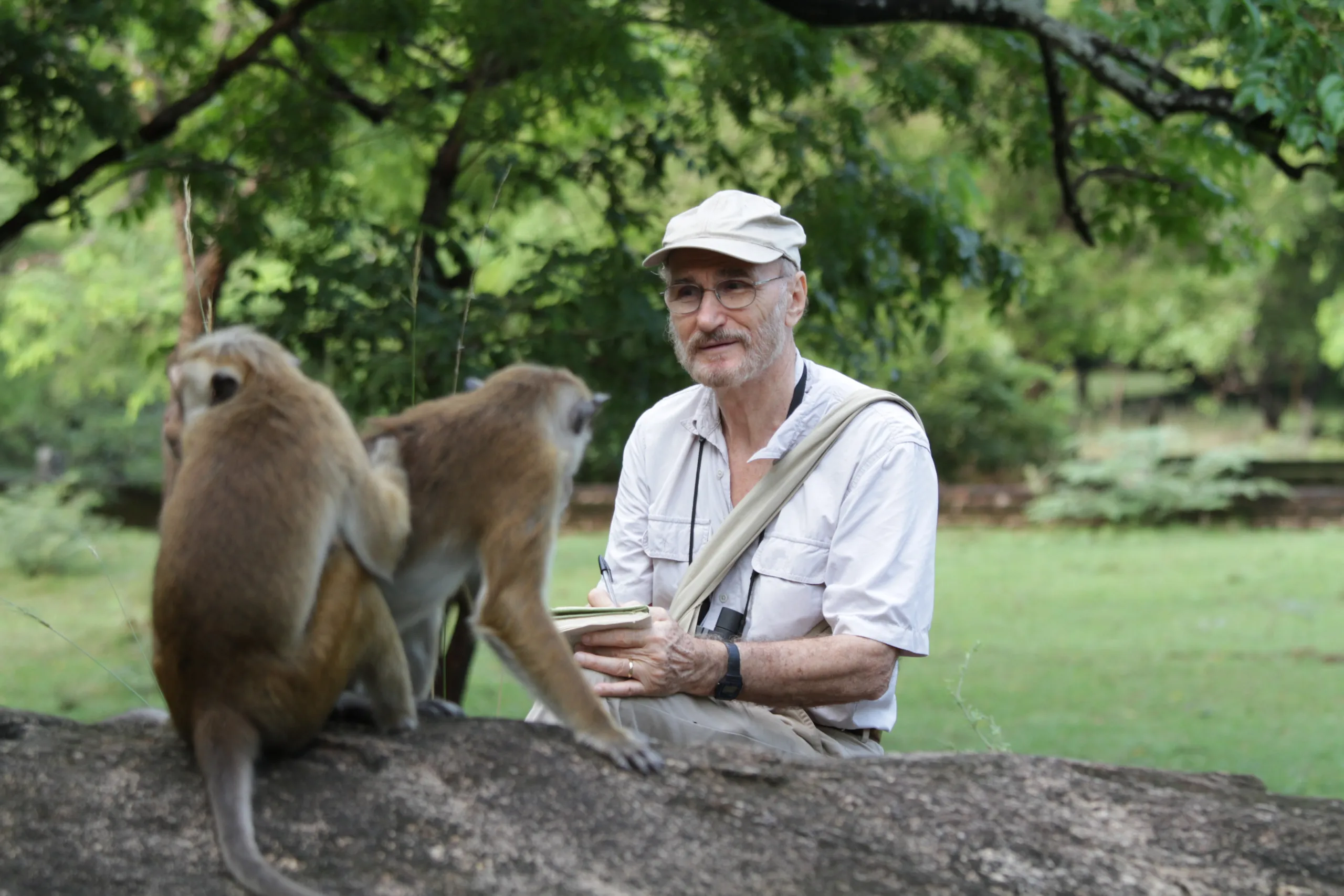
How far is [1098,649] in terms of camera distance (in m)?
11.9

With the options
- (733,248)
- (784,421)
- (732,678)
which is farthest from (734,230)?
(732,678)

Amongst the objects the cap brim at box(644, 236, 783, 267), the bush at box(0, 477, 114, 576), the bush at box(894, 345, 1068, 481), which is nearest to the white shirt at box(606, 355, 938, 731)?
the cap brim at box(644, 236, 783, 267)

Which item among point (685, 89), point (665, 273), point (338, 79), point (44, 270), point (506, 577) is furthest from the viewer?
point (44, 270)

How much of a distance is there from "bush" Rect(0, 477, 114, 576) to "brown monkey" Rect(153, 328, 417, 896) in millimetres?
13345

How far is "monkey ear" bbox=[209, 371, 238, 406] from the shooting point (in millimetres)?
2777

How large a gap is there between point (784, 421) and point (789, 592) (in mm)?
518

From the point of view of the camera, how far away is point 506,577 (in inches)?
115

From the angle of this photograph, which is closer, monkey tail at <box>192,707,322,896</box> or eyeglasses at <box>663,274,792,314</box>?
monkey tail at <box>192,707,322,896</box>

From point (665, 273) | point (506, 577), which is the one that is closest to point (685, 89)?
point (665, 273)

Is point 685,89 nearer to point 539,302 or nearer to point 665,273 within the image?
point 539,302

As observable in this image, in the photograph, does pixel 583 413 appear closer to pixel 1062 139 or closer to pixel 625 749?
pixel 625 749

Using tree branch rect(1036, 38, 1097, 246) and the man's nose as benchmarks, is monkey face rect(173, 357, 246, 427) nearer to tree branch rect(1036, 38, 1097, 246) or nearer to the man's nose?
the man's nose

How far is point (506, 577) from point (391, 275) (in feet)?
11.7

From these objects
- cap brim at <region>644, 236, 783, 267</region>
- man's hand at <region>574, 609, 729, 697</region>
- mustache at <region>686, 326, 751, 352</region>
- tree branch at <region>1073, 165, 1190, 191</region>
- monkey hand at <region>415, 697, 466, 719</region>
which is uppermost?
tree branch at <region>1073, 165, 1190, 191</region>
